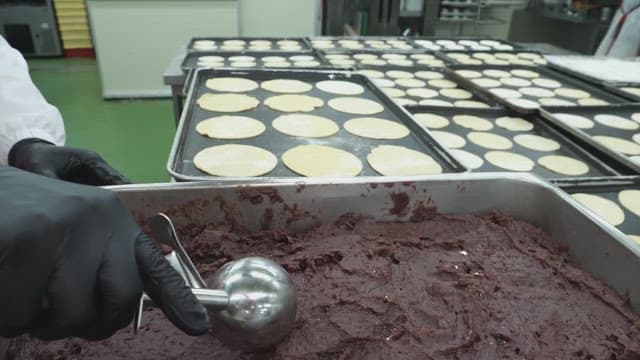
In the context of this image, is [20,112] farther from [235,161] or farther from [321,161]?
[321,161]

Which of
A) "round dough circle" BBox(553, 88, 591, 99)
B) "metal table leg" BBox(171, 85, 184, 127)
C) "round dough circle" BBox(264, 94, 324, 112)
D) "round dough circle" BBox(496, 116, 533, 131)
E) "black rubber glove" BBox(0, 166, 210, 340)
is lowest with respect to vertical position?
"metal table leg" BBox(171, 85, 184, 127)

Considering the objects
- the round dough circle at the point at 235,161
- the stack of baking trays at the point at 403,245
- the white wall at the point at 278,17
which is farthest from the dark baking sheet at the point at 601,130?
the white wall at the point at 278,17

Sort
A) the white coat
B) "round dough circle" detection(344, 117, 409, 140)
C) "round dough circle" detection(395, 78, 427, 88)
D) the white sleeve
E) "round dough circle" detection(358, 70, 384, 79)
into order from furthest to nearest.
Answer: the white coat < "round dough circle" detection(358, 70, 384, 79) < "round dough circle" detection(395, 78, 427, 88) < "round dough circle" detection(344, 117, 409, 140) < the white sleeve

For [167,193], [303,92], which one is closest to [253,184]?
[167,193]

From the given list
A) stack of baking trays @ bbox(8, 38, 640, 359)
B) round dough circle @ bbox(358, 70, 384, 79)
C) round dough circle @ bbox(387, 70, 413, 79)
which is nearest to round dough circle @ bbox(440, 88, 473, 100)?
round dough circle @ bbox(387, 70, 413, 79)

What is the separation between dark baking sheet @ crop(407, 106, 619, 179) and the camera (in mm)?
1688

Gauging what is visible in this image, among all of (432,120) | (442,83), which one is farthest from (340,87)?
(442,83)

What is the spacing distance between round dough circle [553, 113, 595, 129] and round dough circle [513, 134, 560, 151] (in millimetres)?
136

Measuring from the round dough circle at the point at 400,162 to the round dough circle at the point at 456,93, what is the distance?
1.02 m

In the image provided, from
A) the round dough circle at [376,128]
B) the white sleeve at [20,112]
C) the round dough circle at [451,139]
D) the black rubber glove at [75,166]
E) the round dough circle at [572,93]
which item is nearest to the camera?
the black rubber glove at [75,166]

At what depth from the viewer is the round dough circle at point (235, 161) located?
141 cm

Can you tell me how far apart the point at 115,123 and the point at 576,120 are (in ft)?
13.3

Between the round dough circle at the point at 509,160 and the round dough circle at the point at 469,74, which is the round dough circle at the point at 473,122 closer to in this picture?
the round dough circle at the point at 509,160

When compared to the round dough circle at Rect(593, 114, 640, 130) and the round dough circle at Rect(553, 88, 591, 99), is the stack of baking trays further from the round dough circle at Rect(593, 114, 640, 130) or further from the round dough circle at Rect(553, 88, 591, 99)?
the round dough circle at Rect(553, 88, 591, 99)
